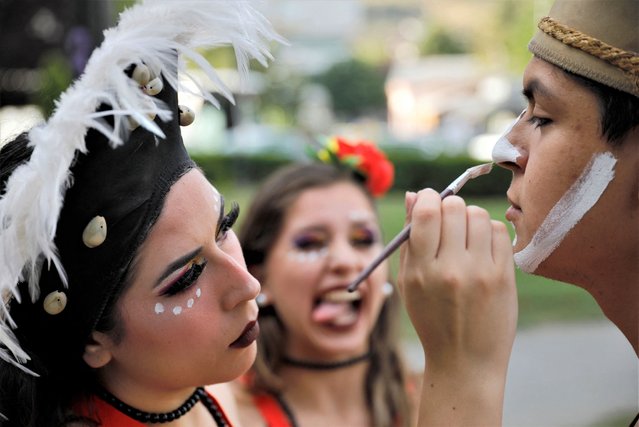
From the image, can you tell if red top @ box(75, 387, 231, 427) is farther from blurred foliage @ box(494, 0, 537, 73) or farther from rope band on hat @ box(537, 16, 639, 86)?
blurred foliage @ box(494, 0, 537, 73)

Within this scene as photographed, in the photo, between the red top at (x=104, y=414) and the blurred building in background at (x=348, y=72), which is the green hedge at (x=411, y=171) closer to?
the blurred building in background at (x=348, y=72)

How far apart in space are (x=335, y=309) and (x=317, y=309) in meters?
0.08

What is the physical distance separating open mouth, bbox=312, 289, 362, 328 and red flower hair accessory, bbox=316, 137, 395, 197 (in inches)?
22.9

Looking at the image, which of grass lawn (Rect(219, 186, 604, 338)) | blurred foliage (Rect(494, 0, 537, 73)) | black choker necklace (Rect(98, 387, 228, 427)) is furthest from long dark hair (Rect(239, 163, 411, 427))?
blurred foliage (Rect(494, 0, 537, 73))

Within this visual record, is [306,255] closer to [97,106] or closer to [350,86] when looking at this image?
[97,106]

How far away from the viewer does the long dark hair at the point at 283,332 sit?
332cm

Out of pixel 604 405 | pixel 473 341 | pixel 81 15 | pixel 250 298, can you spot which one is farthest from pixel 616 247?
pixel 81 15

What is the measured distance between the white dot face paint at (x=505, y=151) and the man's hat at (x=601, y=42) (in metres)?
0.20

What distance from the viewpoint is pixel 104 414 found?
1.88 metres

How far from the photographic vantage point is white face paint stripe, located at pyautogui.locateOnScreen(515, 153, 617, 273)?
169 cm

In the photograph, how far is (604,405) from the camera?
21.0 ft

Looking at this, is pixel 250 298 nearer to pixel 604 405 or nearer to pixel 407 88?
pixel 604 405

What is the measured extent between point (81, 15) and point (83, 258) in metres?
9.23

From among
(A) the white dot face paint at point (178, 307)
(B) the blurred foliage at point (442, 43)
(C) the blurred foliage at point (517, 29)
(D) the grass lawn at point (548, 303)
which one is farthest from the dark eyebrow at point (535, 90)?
(B) the blurred foliage at point (442, 43)
